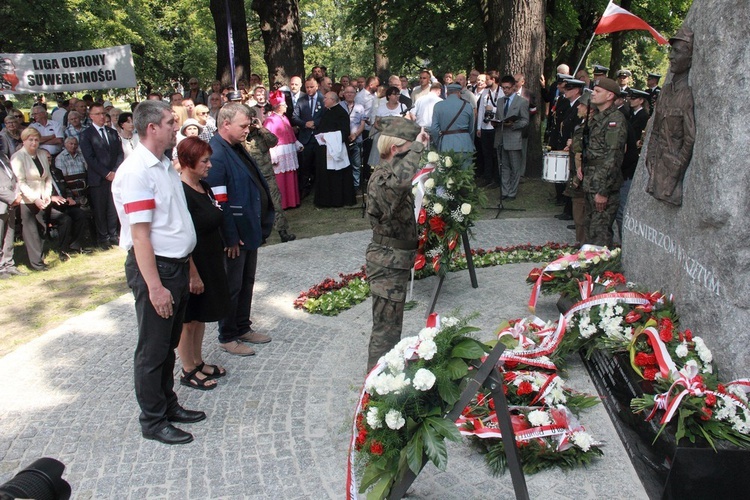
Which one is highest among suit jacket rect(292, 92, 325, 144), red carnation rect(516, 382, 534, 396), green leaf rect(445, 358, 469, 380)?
suit jacket rect(292, 92, 325, 144)

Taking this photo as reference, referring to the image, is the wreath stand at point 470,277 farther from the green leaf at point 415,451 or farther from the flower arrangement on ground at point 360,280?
the green leaf at point 415,451

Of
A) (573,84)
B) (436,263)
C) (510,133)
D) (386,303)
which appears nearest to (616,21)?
(573,84)

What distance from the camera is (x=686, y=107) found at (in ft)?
15.2

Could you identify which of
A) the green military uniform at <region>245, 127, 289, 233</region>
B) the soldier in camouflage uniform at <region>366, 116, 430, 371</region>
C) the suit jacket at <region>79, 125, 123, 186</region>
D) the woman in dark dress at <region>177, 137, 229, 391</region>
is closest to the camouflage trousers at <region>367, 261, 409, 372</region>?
the soldier in camouflage uniform at <region>366, 116, 430, 371</region>

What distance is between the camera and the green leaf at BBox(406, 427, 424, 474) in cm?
296

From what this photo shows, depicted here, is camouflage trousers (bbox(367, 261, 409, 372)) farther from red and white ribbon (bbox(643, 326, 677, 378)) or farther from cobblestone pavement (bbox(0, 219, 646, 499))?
red and white ribbon (bbox(643, 326, 677, 378))

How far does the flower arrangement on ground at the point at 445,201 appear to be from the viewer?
6.58m

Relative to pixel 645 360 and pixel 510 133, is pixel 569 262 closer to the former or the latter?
pixel 645 360

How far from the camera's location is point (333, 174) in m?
12.2

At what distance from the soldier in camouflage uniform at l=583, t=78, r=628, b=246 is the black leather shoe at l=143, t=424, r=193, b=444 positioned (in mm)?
5051

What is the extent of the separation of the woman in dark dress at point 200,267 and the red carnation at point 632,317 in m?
3.18

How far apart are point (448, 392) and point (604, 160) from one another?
15.6 feet

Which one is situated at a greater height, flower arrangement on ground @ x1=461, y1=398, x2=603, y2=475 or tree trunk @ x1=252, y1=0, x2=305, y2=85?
tree trunk @ x1=252, y1=0, x2=305, y2=85

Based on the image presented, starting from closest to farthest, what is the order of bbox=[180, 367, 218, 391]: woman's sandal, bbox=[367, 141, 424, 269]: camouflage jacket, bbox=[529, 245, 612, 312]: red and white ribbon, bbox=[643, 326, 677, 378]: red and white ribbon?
bbox=[643, 326, 677, 378]: red and white ribbon, bbox=[367, 141, 424, 269]: camouflage jacket, bbox=[180, 367, 218, 391]: woman's sandal, bbox=[529, 245, 612, 312]: red and white ribbon
